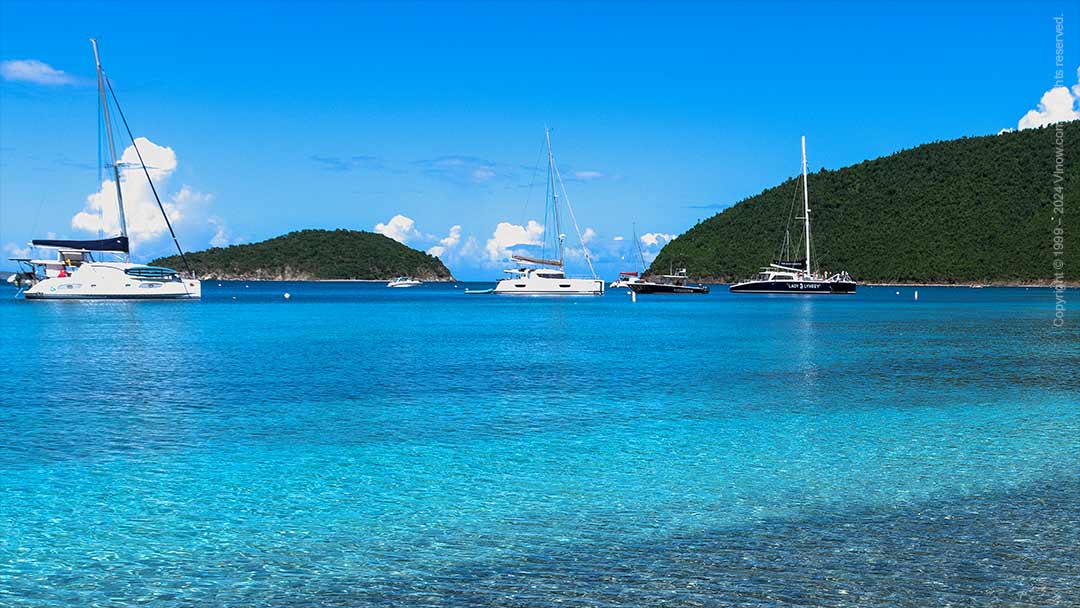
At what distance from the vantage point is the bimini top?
8594cm

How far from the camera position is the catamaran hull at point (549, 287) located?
124m

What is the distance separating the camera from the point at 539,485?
1467 cm

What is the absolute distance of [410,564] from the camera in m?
10.5

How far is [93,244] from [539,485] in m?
85.3

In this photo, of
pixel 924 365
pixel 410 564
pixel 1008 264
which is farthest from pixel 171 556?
pixel 1008 264

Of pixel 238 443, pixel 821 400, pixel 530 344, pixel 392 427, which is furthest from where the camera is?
pixel 530 344

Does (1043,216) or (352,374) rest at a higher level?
(1043,216)

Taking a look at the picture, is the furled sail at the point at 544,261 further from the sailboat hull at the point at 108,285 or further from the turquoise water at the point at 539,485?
the turquoise water at the point at 539,485

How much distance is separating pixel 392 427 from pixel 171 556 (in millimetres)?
9730

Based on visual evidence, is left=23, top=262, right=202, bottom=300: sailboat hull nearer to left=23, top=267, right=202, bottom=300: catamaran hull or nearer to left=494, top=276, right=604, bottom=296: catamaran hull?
left=23, top=267, right=202, bottom=300: catamaran hull

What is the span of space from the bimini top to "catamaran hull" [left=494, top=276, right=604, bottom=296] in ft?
176

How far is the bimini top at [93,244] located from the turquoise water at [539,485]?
5723cm

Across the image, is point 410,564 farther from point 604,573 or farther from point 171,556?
point 171,556

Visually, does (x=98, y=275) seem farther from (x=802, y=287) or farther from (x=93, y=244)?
(x=802, y=287)
